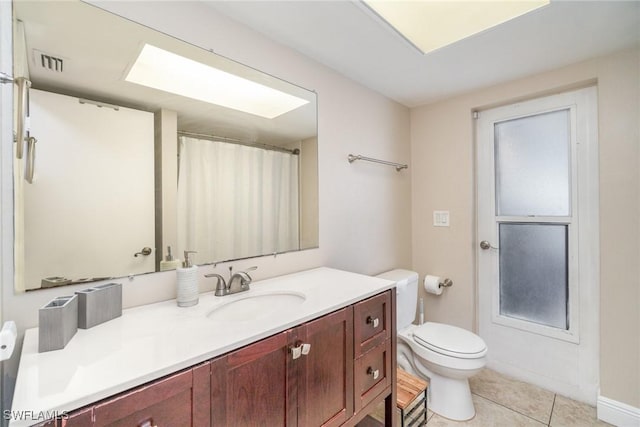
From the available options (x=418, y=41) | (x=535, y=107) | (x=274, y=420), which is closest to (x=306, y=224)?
(x=274, y=420)

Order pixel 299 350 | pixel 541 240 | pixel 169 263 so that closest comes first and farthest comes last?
pixel 299 350
pixel 169 263
pixel 541 240

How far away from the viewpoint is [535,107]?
204 centimetres

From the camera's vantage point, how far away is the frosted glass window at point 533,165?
1.95m

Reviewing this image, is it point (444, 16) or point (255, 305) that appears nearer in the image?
point (255, 305)

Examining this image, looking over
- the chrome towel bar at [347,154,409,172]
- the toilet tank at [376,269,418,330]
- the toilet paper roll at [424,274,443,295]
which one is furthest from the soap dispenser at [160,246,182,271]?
the toilet paper roll at [424,274,443,295]

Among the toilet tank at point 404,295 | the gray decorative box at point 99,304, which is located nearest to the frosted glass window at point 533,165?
the toilet tank at point 404,295

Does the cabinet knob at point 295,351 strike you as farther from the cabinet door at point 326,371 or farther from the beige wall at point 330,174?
the beige wall at point 330,174

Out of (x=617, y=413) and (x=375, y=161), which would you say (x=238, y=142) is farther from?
(x=617, y=413)

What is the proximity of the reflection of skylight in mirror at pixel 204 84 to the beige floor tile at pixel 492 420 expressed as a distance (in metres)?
2.10

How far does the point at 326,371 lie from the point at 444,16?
6.17 ft

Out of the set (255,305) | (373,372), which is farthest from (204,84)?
(373,372)

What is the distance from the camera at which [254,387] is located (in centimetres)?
86

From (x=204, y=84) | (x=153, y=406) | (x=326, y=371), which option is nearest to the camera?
(x=153, y=406)

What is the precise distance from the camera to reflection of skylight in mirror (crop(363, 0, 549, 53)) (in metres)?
1.40
